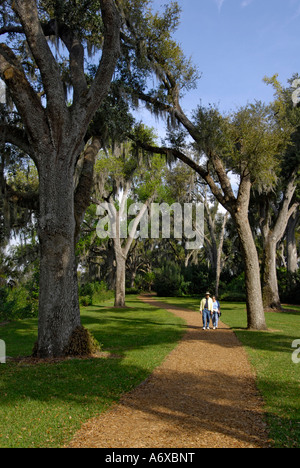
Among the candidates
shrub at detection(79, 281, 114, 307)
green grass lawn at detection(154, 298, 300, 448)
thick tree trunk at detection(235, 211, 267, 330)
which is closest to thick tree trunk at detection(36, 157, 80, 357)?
green grass lawn at detection(154, 298, 300, 448)

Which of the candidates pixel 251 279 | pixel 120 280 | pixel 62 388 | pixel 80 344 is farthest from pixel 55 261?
pixel 120 280

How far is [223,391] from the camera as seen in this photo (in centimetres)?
671

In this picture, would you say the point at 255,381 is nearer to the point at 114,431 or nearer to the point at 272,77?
the point at 114,431

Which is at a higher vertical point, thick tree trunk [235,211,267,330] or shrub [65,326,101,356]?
thick tree trunk [235,211,267,330]

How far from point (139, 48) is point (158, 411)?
41.6ft

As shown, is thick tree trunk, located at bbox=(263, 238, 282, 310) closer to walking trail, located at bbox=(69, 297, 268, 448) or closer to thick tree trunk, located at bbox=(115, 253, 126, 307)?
thick tree trunk, located at bbox=(115, 253, 126, 307)

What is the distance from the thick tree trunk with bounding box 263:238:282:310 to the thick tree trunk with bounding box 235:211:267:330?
845 centimetres

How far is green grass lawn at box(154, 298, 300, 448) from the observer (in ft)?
15.4

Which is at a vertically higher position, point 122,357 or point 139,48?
point 139,48

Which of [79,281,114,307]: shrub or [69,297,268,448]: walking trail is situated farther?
[79,281,114,307]: shrub

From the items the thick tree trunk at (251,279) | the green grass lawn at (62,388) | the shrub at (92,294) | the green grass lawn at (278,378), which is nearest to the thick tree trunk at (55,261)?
the green grass lawn at (62,388)

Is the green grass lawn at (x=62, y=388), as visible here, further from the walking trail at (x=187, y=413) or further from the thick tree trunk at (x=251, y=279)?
the thick tree trunk at (x=251, y=279)

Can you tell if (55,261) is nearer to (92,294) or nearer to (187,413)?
(187,413)

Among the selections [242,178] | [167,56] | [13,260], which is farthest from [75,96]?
[13,260]
